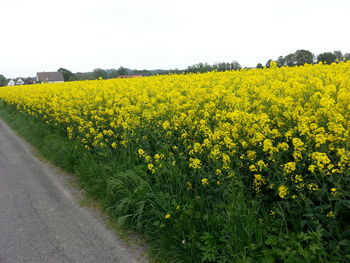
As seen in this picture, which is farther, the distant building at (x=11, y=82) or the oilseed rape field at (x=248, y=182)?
the distant building at (x=11, y=82)

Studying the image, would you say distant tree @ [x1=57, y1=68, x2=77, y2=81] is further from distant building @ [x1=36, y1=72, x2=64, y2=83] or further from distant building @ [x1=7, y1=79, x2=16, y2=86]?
distant building @ [x1=7, y1=79, x2=16, y2=86]

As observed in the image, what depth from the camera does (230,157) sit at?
135 inches

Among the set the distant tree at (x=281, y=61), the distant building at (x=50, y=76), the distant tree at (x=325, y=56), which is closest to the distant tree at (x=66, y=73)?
the distant building at (x=50, y=76)

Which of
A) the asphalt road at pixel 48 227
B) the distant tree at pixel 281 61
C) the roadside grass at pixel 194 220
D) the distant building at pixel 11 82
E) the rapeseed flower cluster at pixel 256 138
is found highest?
the distant tree at pixel 281 61

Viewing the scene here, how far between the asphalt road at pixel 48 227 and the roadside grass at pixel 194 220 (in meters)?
0.30

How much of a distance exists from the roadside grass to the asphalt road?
302 mm

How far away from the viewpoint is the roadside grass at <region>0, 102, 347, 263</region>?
2.55 metres

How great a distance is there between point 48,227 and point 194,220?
2.13 m

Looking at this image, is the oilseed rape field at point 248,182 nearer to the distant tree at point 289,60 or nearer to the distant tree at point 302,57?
the distant tree at point 289,60

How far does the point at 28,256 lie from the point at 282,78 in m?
5.80

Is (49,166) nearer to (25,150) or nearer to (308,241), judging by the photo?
(25,150)

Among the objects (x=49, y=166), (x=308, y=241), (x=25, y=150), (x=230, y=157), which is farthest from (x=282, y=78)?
(x=25, y=150)

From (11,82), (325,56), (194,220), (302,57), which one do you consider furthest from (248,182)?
(11,82)

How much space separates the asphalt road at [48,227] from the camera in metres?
3.34
